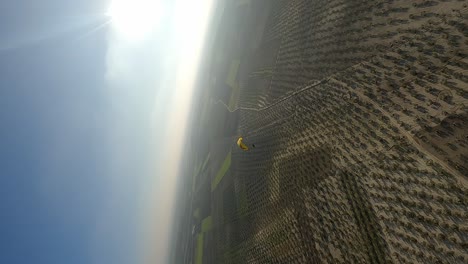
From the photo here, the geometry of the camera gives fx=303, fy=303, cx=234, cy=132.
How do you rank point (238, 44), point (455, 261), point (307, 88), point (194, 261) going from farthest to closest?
point (194, 261), point (238, 44), point (307, 88), point (455, 261)

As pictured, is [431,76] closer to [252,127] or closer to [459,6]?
[459,6]

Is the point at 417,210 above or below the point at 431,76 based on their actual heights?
below

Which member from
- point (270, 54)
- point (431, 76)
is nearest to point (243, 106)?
point (270, 54)

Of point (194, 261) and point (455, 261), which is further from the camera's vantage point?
point (194, 261)

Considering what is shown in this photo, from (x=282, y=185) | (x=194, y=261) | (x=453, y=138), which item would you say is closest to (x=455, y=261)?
(x=453, y=138)

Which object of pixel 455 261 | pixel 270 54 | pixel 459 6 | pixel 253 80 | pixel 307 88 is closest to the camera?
pixel 455 261

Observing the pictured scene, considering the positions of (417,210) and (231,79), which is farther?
(231,79)

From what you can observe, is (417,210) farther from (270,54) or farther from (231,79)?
(231,79)

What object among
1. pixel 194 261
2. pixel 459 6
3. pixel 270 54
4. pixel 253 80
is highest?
pixel 459 6

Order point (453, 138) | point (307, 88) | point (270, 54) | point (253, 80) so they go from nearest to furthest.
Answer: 1. point (453, 138)
2. point (307, 88)
3. point (270, 54)
4. point (253, 80)
